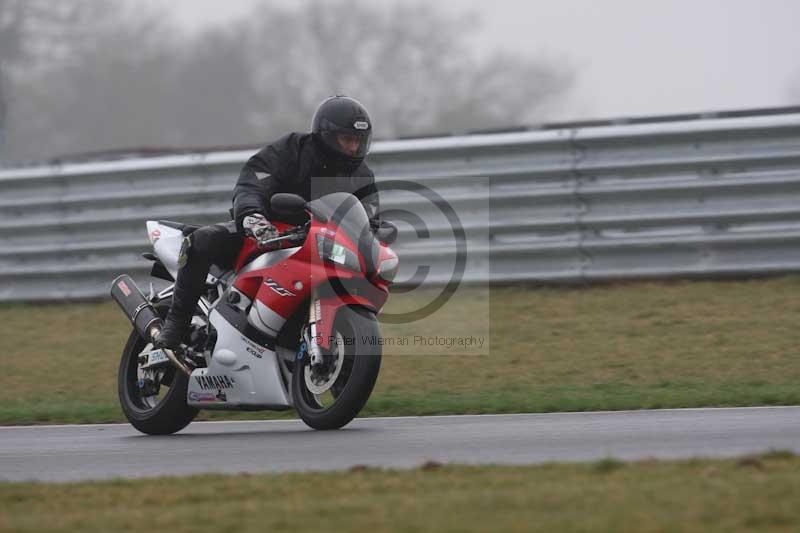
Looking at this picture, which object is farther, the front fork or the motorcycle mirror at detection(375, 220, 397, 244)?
the motorcycle mirror at detection(375, 220, 397, 244)

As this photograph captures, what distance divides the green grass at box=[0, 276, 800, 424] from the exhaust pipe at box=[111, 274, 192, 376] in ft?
3.17

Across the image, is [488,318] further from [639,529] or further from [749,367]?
[639,529]

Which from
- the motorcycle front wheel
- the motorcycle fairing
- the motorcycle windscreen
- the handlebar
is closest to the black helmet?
the motorcycle windscreen

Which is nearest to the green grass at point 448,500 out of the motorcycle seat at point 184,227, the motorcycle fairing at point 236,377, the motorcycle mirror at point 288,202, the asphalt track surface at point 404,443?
the asphalt track surface at point 404,443

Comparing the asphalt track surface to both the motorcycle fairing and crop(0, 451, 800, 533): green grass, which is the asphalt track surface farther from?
crop(0, 451, 800, 533): green grass

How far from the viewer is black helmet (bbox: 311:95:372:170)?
7.23 metres

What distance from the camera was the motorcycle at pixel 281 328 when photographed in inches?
269

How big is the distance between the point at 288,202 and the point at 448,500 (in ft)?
8.93

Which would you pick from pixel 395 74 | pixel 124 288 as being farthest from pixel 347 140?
pixel 395 74

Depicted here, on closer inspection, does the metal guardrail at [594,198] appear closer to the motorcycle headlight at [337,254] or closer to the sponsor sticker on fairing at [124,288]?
the sponsor sticker on fairing at [124,288]

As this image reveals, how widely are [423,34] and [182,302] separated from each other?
133 feet

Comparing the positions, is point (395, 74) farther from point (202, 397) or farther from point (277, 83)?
point (202, 397)

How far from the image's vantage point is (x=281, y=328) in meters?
7.28

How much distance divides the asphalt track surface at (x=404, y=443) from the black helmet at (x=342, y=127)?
4.99 ft
